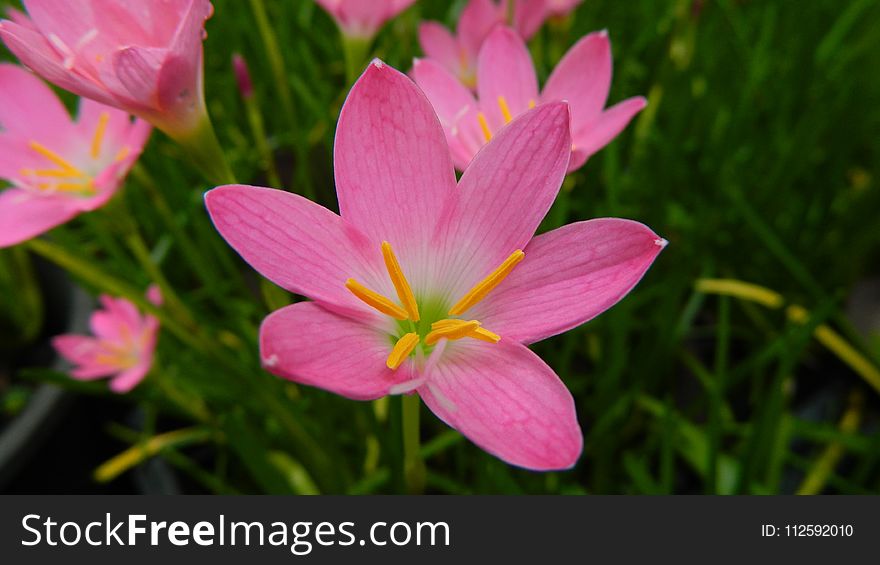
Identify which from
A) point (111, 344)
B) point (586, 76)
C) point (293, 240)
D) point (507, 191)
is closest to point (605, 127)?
point (586, 76)

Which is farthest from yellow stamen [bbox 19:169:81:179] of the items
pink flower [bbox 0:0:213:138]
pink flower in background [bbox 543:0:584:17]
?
pink flower in background [bbox 543:0:584:17]

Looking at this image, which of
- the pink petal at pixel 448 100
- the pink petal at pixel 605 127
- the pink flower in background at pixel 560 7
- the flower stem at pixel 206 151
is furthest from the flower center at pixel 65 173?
the pink flower in background at pixel 560 7

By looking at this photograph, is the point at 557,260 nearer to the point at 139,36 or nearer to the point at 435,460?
the point at 139,36

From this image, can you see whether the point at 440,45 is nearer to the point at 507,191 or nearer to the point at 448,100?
the point at 448,100

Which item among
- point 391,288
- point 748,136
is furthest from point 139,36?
point 748,136

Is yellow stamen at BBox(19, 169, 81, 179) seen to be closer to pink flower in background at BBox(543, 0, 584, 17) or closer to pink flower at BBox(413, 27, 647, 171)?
pink flower at BBox(413, 27, 647, 171)

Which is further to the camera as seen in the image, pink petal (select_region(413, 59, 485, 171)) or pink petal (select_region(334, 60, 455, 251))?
pink petal (select_region(413, 59, 485, 171))
